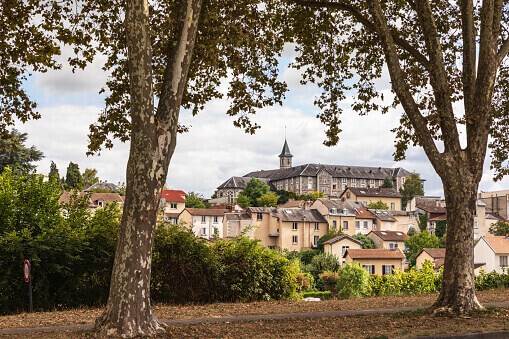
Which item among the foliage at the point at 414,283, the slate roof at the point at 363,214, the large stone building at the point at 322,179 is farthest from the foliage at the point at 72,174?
the foliage at the point at 414,283

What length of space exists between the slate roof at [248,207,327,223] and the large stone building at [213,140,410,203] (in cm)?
7501

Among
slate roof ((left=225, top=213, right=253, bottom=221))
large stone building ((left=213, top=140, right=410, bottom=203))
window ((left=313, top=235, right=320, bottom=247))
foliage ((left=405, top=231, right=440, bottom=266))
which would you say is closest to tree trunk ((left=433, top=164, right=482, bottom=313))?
foliage ((left=405, top=231, right=440, bottom=266))

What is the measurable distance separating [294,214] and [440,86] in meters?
78.1

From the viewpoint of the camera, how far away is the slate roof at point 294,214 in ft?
287

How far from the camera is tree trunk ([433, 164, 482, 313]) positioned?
11172mm

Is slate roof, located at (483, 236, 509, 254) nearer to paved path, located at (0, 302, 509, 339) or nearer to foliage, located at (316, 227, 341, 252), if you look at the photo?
foliage, located at (316, 227, 341, 252)

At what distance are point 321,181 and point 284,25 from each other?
6351 inches

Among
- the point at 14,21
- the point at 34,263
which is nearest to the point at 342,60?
the point at 14,21

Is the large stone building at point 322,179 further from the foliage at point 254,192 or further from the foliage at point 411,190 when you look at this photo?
the foliage at point 254,192

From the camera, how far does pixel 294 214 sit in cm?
8938

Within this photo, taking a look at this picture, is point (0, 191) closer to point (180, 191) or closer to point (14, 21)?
point (14, 21)

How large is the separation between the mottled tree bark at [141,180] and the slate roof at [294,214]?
77811 millimetres

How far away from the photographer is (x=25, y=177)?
14406mm

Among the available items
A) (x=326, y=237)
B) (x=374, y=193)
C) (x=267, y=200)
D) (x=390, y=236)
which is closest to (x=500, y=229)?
(x=390, y=236)
